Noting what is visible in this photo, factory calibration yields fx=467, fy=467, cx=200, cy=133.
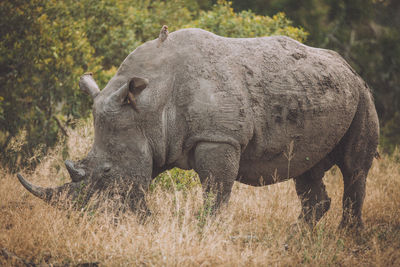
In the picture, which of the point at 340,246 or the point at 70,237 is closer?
the point at 70,237

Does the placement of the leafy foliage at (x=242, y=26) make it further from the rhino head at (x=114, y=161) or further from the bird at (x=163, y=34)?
the rhino head at (x=114, y=161)

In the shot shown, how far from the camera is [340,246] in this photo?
4.30 m

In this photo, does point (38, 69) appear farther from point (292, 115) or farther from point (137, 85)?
point (292, 115)

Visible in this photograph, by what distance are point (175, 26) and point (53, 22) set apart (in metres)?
2.98

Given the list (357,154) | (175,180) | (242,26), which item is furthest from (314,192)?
(242,26)

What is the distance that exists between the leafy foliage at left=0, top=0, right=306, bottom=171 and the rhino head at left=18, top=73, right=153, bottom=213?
134 inches

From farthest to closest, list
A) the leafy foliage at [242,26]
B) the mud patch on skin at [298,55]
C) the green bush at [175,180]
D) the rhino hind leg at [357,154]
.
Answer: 1. the leafy foliage at [242,26]
2. the green bush at [175,180]
3. the rhino hind leg at [357,154]
4. the mud patch on skin at [298,55]

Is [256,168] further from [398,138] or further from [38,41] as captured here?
[398,138]

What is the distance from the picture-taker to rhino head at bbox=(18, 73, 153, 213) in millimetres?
4215

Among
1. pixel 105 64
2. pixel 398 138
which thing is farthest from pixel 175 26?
pixel 398 138

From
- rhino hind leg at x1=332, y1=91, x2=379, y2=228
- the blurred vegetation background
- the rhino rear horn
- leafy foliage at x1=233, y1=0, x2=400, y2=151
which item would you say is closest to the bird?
the rhino rear horn

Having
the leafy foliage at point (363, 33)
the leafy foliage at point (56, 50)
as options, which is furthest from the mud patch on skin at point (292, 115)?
the leafy foliage at point (363, 33)

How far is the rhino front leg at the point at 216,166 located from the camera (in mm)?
4156

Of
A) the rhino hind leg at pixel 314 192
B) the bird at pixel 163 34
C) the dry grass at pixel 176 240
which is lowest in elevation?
the rhino hind leg at pixel 314 192
